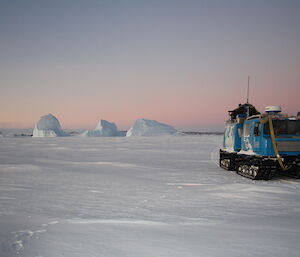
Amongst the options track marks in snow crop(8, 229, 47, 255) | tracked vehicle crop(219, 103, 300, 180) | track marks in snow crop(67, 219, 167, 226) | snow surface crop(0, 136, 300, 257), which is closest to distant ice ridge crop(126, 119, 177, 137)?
tracked vehicle crop(219, 103, 300, 180)

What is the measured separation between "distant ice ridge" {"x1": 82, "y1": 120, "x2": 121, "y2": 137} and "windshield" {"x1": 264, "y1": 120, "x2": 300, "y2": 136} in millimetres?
106059

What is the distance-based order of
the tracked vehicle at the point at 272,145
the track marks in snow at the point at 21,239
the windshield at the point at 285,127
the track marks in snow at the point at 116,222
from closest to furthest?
the track marks in snow at the point at 21,239 → the track marks in snow at the point at 116,222 → the tracked vehicle at the point at 272,145 → the windshield at the point at 285,127

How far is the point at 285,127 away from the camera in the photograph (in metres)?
11.2

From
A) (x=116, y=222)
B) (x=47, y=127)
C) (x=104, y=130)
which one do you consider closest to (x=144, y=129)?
(x=104, y=130)

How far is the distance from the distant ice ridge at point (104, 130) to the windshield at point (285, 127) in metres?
106

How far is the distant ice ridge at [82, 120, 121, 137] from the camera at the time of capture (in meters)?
115

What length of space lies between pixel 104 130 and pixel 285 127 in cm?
10620

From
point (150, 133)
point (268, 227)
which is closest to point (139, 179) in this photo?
point (268, 227)

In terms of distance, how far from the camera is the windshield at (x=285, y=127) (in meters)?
11.2

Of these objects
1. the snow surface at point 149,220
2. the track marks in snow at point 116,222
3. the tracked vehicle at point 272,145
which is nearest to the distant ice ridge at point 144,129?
the tracked vehicle at point 272,145

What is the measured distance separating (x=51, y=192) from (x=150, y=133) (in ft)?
342

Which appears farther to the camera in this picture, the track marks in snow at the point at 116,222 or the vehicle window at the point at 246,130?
the vehicle window at the point at 246,130

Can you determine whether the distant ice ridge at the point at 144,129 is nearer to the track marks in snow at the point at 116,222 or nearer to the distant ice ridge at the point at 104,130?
the distant ice ridge at the point at 104,130

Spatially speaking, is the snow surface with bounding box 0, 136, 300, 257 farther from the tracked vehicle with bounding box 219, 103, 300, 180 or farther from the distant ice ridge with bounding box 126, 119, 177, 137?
the distant ice ridge with bounding box 126, 119, 177, 137
